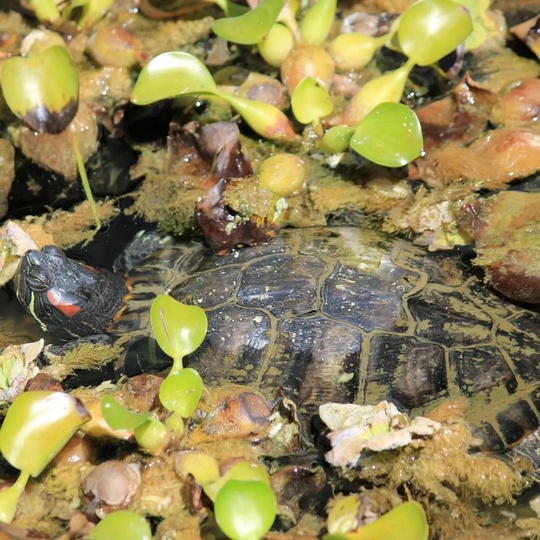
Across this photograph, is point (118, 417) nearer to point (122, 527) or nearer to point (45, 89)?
point (122, 527)

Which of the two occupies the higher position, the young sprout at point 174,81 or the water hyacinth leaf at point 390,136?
the young sprout at point 174,81

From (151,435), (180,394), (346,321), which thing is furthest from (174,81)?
(151,435)

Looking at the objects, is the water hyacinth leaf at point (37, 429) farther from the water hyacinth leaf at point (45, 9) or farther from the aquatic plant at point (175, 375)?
the water hyacinth leaf at point (45, 9)

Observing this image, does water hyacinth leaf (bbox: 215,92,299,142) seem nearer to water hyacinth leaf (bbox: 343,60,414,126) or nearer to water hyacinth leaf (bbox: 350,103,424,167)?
water hyacinth leaf (bbox: 343,60,414,126)

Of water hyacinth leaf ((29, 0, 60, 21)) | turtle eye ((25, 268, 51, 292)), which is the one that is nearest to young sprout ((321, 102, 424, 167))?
turtle eye ((25, 268, 51, 292))

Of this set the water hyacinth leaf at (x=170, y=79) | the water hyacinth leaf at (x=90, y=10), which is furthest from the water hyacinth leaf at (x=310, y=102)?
the water hyacinth leaf at (x=90, y=10)

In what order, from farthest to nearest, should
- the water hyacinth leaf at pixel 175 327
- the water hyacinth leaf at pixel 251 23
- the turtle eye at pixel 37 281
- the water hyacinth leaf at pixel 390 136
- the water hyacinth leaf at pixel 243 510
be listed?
1. the water hyacinth leaf at pixel 251 23
2. the water hyacinth leaf at pixel 390 136
3. the turtle eye at pixel 37 281
4. the water hyacinth leaf at pixel 175 327
5. the water hyacinth leaf at pixel 243 510
